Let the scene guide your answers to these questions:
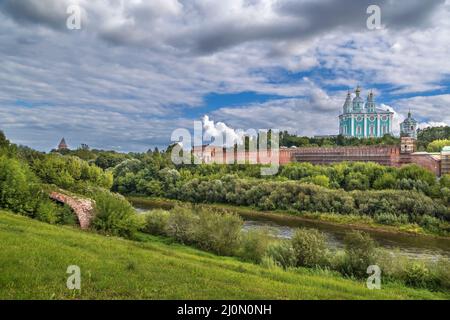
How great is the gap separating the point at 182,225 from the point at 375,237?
915 inches

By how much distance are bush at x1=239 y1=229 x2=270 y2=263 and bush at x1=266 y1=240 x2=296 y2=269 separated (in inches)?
44.2

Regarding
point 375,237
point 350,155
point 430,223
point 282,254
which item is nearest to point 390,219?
point 430,223

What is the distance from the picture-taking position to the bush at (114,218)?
2544 cm

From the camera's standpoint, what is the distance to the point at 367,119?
11556 cm

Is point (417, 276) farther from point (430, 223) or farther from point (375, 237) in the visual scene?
point (430, 223)

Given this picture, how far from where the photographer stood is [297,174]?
69.7 m

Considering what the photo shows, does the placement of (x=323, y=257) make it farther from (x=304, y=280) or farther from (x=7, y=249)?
(x=7, y=249)

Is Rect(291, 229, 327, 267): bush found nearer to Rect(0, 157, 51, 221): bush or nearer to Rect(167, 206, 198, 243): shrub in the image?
Rect(167, 206, 198, 243): shrub

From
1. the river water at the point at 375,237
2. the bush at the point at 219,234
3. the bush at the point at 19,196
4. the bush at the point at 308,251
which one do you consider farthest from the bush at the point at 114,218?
the river water at the point at 375,237

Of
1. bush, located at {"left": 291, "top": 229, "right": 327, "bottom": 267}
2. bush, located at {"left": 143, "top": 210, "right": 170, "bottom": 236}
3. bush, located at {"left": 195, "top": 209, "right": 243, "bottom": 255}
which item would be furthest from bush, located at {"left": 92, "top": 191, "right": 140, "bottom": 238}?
bush, located at {"left": 291, "top": 229, "right": 327, "bottom": 267}

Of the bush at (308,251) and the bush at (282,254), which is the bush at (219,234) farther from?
the bush at (308,251)

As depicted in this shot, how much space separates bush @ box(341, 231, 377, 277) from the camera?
2016cm

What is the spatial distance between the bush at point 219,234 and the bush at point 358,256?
686cm
